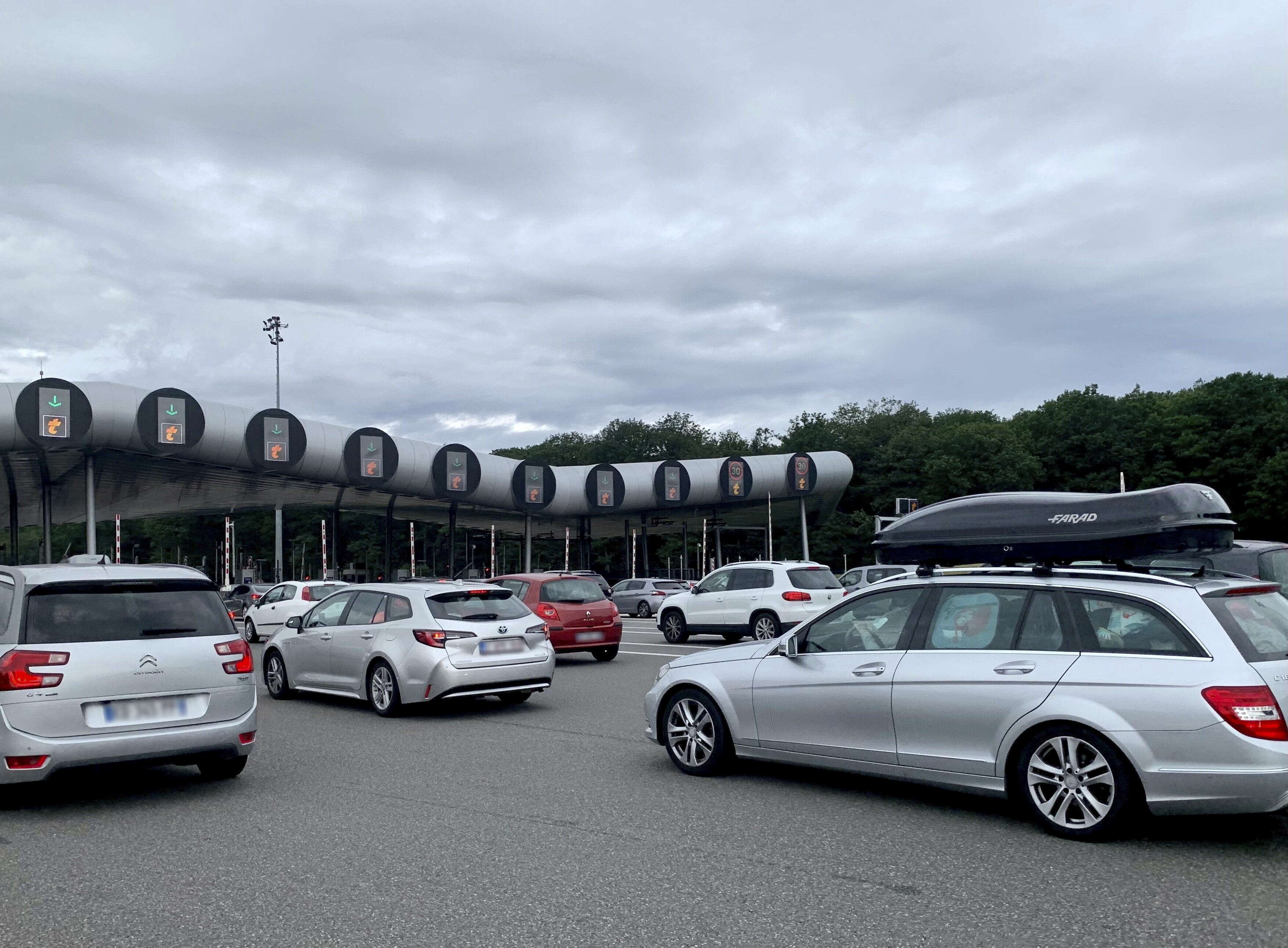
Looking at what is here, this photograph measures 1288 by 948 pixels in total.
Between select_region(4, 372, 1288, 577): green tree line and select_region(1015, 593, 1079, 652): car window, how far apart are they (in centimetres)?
4725

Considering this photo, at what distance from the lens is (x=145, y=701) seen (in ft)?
24.3

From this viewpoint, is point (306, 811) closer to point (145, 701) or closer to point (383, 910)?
point (145, 701)

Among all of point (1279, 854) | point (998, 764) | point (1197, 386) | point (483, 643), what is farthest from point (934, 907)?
point (1197, 386)

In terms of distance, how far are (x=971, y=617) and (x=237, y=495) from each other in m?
49.2

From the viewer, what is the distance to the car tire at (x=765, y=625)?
2041cm

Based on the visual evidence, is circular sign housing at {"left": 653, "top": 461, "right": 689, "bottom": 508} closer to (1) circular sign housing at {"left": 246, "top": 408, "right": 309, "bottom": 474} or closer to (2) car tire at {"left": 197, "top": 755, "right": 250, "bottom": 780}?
(1) circular sign housing at {"left": 246, "top": 408, "right": 309, "bottom": 474}

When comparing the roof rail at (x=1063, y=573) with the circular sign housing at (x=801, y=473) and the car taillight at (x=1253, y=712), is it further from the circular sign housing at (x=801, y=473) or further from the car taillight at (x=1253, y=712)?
the circular sign housing at (x=801, y=473)

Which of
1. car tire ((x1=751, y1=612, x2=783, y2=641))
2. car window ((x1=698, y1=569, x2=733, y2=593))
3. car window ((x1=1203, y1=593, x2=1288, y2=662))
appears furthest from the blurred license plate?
car window ((x1=698, y1=569, x2=733, y2=593))

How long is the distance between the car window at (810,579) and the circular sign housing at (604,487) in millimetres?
32992

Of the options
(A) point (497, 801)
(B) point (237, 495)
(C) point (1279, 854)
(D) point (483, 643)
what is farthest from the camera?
(B) point (237, 495)

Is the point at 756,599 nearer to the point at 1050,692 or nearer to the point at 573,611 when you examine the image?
the point at 573,611

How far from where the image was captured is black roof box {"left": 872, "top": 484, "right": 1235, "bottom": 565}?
22.8 feet

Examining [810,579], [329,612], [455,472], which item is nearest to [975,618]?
[329,612]

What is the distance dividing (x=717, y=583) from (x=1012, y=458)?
53794mm
